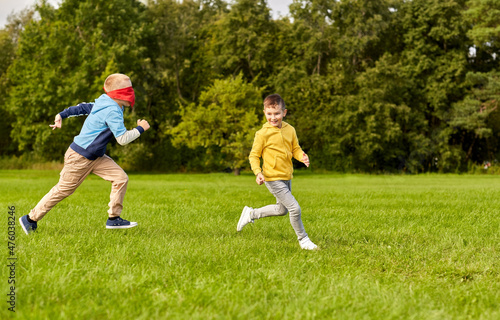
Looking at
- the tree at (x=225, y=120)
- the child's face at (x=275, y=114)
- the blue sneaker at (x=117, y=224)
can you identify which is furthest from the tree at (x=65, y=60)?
the child's face at (x=275, y=114)

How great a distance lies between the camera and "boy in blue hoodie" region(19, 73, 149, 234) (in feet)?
19.4

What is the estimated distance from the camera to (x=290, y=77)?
35562mm

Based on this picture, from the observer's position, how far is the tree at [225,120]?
29.8 metres

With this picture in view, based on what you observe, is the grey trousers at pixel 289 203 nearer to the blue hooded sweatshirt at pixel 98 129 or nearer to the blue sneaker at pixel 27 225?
the blue hooded sweatshirt at pixel 98 129

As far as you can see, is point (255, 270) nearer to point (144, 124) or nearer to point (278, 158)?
point (278, 158)

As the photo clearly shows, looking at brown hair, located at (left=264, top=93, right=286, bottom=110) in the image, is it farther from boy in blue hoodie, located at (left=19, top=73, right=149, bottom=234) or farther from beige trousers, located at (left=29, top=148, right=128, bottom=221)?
beige trousers, located at (left=29, top=148, right=128, bottom=221)

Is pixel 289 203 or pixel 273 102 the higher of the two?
pixel 273 102

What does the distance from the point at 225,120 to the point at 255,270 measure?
26019 millimetres

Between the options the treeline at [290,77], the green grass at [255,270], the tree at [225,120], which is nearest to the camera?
the green grass at [255,270]

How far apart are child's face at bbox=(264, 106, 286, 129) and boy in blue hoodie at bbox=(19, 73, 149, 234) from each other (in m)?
1.50

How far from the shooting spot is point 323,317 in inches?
125

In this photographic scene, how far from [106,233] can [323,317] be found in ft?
12.5

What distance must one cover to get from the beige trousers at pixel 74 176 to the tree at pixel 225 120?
75.2 ft

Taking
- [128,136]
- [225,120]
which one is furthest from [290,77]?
[128,136]
